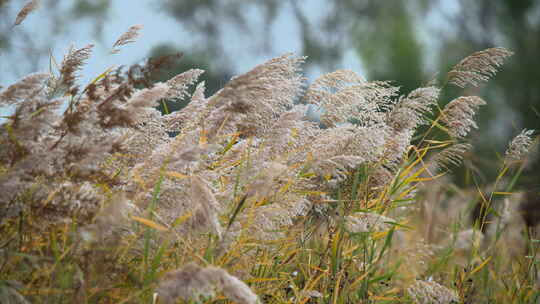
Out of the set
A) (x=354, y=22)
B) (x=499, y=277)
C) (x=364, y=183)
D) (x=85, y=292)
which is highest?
(x=354, y=22)

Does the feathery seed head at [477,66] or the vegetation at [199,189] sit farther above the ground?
the feathery seed head at [477,66]

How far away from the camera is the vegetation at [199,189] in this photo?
1.71m

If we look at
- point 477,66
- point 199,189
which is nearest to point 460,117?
point 477,66

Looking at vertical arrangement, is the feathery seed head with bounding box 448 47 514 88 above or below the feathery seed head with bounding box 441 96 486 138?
above

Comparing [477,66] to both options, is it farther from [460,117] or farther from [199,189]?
[199,189]

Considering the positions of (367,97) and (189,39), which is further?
(189,39)

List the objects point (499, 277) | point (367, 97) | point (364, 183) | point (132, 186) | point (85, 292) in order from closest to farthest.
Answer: point (85, 292) → point (132, 186) → point (364, 183) → point (367, 97) → point (499, 277)

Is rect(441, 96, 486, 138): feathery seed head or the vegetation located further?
rect(441, 96, 486, 138): feathery seed head

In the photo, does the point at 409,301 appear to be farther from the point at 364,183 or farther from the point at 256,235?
the point at 256,235

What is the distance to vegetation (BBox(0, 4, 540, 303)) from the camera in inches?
67.3

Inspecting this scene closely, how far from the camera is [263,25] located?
21547mm

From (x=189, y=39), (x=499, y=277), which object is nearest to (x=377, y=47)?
(x=189, y=39)

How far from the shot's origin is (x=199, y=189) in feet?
5.20

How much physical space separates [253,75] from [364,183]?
0.96m
